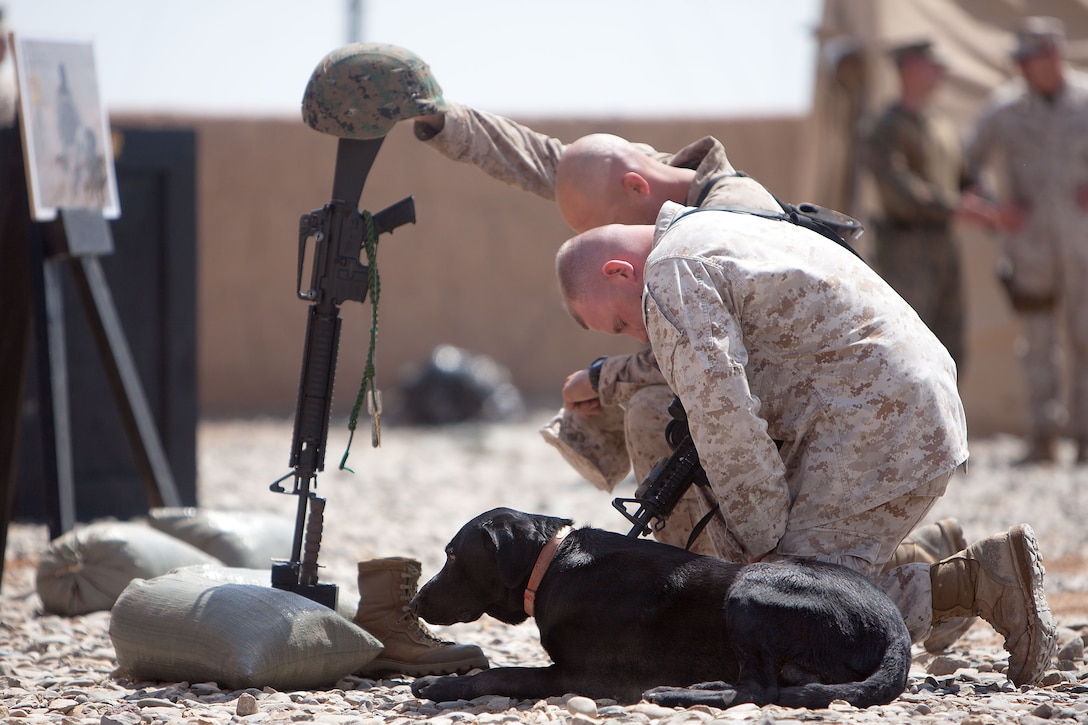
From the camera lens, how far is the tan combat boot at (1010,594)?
318cm

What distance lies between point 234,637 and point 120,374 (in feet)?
6.75

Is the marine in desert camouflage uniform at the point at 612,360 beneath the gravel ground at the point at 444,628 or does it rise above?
above

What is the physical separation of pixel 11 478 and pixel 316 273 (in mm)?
2098

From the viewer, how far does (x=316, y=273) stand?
3.52 metres

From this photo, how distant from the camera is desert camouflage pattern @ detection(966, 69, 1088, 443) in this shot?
27.3 ft

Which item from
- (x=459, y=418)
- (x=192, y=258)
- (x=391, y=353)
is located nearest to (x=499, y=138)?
(x=192, y=258)

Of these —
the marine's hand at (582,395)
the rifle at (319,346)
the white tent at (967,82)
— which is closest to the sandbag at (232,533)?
the rifle at (319,346)

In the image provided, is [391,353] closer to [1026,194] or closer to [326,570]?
[1026,194]

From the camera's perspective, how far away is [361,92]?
11.5 feet

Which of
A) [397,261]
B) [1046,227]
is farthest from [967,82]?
[397,261]

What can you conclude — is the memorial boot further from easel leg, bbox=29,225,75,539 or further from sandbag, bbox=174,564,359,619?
easel leg, bbox=29,225,75,539

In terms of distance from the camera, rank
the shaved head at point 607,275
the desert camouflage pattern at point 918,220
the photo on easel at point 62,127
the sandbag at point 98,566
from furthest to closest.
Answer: the desert camouflage pattern at point 918,220, the photo on easel at point 62,127, the sandbag at point 98,566, the shaved head at point 607,275

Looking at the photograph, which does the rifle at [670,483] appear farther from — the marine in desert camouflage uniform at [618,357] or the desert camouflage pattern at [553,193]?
the desert camouflage pattern at [553,193]

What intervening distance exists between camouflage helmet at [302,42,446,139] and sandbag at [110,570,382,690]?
4.13 ft
